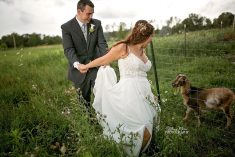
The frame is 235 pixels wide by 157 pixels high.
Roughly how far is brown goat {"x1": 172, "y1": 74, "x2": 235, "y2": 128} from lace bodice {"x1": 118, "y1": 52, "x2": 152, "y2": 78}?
188cm

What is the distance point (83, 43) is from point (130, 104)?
1.77m

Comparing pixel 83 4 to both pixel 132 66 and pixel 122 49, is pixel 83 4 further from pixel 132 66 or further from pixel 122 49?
pixel 132 66

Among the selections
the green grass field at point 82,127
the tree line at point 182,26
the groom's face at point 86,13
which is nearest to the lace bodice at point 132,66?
the green grass field at point 82,127

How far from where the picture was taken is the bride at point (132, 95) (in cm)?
439

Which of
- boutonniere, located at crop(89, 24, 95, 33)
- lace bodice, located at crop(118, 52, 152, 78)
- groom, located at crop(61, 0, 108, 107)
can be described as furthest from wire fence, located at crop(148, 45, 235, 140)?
boutonniere, located at crop(89, 24, 95, 33)

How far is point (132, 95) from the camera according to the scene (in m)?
4.47

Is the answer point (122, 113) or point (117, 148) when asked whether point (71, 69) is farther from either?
point (117, 148)

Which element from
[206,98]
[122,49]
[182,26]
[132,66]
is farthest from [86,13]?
[182,26]

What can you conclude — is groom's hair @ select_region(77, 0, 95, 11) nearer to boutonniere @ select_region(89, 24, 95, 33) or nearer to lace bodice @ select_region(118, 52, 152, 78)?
boutonniere @ select_region(89, 24, 95, 33)

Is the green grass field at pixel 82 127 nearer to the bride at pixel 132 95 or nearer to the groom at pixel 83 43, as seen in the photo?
the bride at pixel 132 95

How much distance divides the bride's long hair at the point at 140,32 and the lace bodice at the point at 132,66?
21 centimetres

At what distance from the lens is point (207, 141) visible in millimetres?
4973

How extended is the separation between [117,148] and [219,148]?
175 cm

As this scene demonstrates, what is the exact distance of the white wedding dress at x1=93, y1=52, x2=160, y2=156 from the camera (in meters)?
4.40
